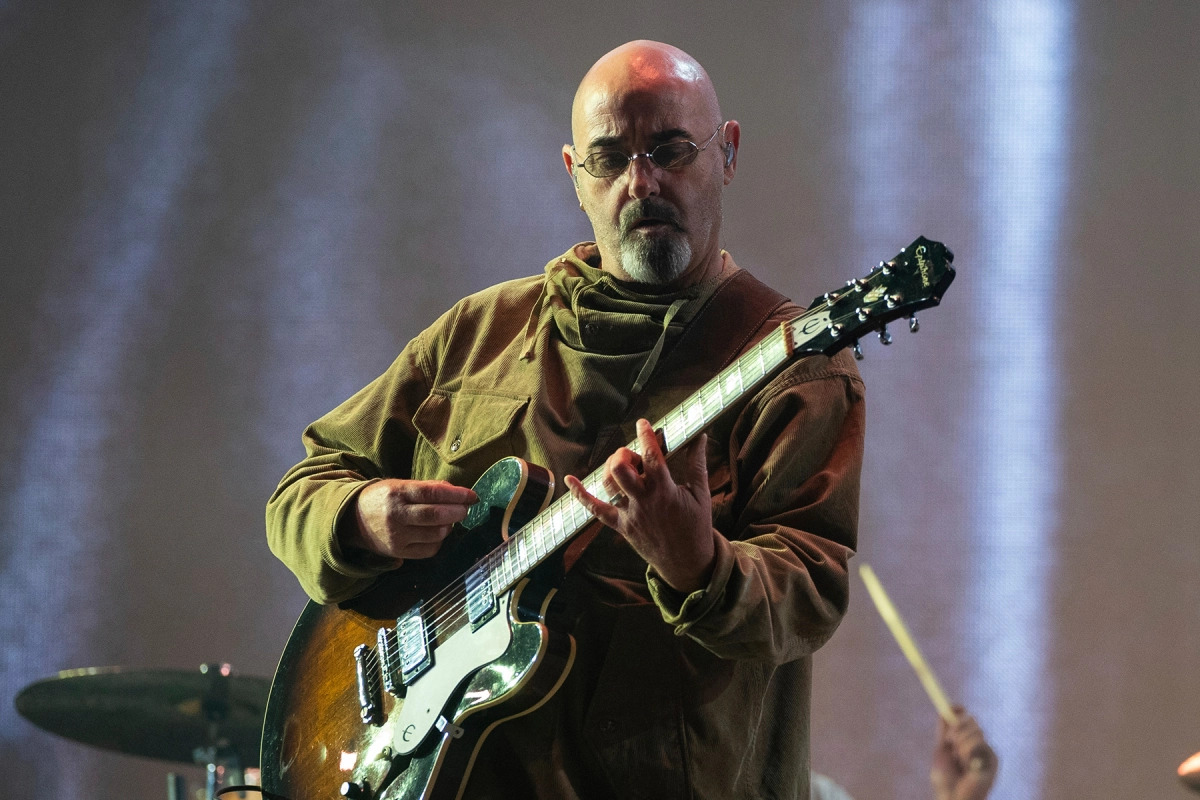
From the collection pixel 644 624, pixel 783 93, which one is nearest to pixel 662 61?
pixel 644 624

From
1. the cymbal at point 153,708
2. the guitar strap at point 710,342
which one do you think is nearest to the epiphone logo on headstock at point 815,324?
the guitar strap at point 710,342

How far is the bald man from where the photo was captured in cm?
150

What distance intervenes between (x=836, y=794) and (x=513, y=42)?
2422 millimetres

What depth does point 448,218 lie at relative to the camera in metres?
3.81

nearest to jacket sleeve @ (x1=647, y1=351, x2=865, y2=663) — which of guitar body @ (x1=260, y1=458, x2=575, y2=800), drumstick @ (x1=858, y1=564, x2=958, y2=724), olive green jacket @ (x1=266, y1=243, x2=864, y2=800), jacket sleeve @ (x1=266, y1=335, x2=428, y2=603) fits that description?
olive green jacket @ (x1=266, y1=243, x2=864, y2=800)

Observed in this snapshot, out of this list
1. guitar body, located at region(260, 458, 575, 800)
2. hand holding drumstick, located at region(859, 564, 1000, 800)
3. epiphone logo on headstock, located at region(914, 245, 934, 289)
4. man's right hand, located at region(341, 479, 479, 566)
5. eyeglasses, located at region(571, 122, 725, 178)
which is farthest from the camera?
hand holding drumstick, located at region(859, 564, 1000, 800)

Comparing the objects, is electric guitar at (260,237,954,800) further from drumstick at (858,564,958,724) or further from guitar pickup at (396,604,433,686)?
drumstick at (858,564,958,724)

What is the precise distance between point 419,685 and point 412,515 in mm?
251

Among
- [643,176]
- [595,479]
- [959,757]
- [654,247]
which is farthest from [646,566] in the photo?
[959,757]

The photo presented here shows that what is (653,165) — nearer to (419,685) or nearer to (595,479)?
(595,479)

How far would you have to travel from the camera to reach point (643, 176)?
1.85 metres

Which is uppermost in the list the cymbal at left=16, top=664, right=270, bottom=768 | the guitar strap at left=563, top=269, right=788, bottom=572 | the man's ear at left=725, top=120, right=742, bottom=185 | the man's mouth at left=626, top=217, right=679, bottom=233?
the man's ear at left=725, top=120, right=742, bottom=185

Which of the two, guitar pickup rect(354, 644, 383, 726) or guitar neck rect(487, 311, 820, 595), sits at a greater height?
guitar neck rect(487, 311, 820, 595)

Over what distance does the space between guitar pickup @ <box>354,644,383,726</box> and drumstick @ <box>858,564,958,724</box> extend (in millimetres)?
1765
